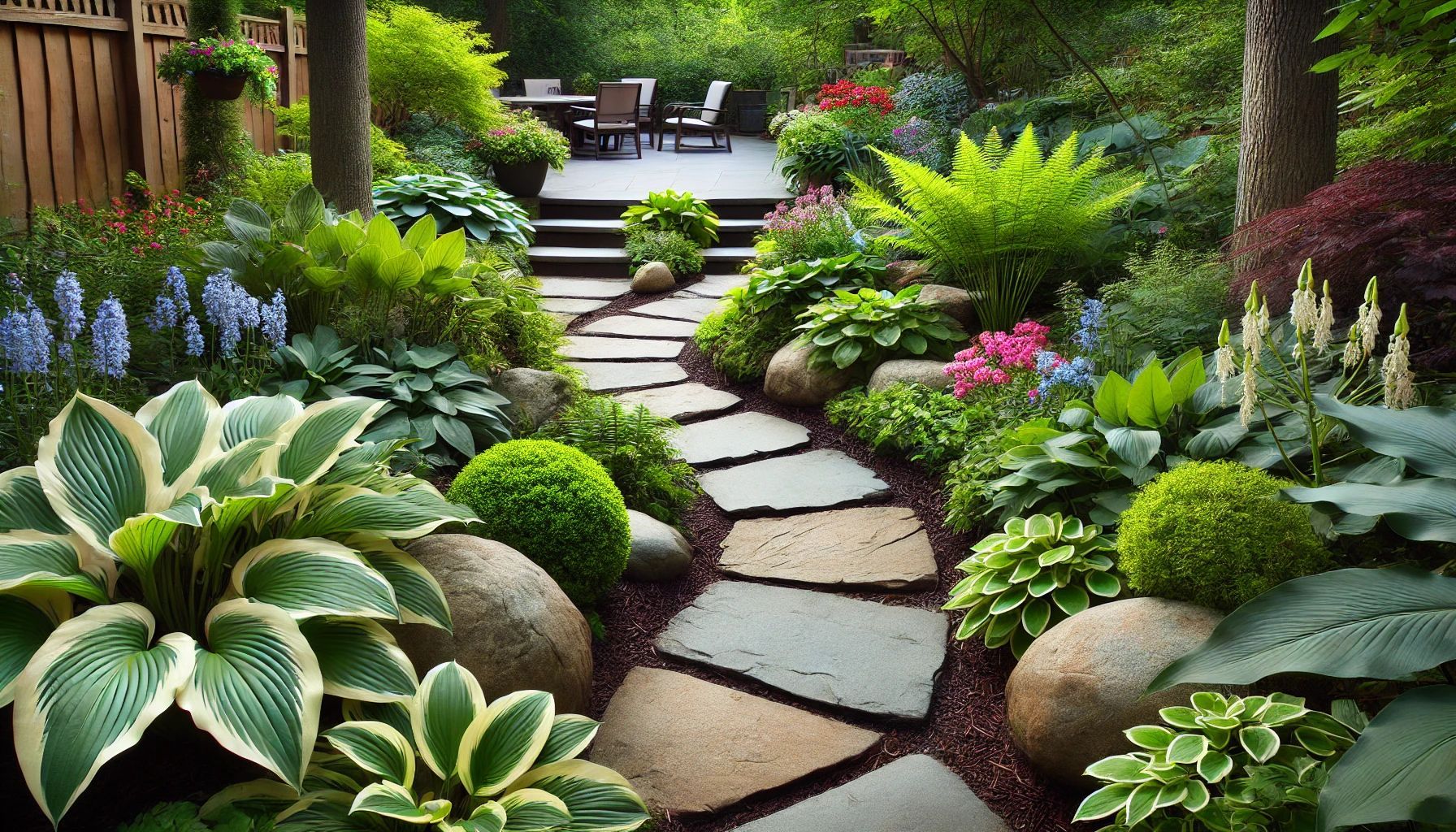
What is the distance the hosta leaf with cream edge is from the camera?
1901 mm

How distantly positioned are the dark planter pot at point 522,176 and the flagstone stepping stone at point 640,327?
127 inches

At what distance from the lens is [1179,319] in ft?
12.4

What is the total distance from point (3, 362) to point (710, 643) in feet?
7.41

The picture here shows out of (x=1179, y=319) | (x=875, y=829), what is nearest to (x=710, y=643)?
(x=875, y=829)

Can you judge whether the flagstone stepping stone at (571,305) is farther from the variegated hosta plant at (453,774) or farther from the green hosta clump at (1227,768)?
the green hosta clump at (1227,768)

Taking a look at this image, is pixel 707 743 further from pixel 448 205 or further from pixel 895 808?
pixel 448 205

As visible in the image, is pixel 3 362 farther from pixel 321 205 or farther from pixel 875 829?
pixel 875 829

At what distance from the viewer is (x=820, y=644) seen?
3.06 meters

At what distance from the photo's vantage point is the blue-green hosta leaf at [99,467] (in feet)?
6.59

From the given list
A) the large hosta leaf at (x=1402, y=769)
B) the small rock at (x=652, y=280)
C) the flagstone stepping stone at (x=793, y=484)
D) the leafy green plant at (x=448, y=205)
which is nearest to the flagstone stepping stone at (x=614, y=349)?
the leafy green plant at (x=448, y=205)

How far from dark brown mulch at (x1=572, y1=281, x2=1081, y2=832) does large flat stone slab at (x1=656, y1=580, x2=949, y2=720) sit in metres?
0.04

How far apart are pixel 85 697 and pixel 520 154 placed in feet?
27.8

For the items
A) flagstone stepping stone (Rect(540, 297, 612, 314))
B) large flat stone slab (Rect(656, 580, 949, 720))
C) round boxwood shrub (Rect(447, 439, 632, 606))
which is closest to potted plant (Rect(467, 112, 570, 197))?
flagstone stepping stone (Rect(540, 297, 612, 314))

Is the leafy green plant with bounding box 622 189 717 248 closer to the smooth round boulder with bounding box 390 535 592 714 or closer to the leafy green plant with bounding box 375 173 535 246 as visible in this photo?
the leafy green plant with bounding box 375 173 535 246
